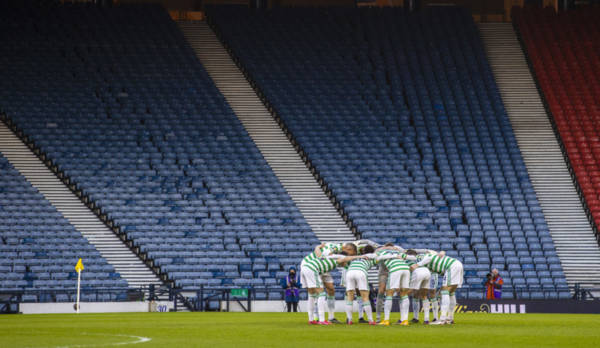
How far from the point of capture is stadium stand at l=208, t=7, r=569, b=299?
35.9 metres

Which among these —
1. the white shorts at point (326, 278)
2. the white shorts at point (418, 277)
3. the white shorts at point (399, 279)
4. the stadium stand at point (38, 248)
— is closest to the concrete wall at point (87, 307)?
the stadium stand at point (38, 248)

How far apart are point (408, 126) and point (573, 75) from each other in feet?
32.6

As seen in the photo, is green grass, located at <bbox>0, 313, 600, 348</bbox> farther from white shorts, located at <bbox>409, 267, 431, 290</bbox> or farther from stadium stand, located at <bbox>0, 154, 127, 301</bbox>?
stadium stand, located at <bbox>0, 154, 127, 301</bbox>

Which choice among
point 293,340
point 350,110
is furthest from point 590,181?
point 293,340

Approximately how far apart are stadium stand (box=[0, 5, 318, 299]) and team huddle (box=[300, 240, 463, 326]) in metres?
12.9

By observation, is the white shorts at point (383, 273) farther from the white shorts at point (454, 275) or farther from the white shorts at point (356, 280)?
the white shorts at point (454, 275)

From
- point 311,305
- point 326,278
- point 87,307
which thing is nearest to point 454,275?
point 326,278

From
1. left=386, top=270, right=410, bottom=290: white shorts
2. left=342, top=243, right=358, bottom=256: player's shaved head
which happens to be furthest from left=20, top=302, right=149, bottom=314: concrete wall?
left=386, top=270, right=410, bottom=290: white shorts

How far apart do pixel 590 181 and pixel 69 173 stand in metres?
22.2

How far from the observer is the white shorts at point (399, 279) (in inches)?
746

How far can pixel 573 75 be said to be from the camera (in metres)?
46.0

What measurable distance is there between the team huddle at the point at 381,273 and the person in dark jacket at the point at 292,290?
32.6 ft

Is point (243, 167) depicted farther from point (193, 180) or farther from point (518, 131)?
point (518, 131)

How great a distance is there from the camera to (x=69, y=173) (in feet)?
123
